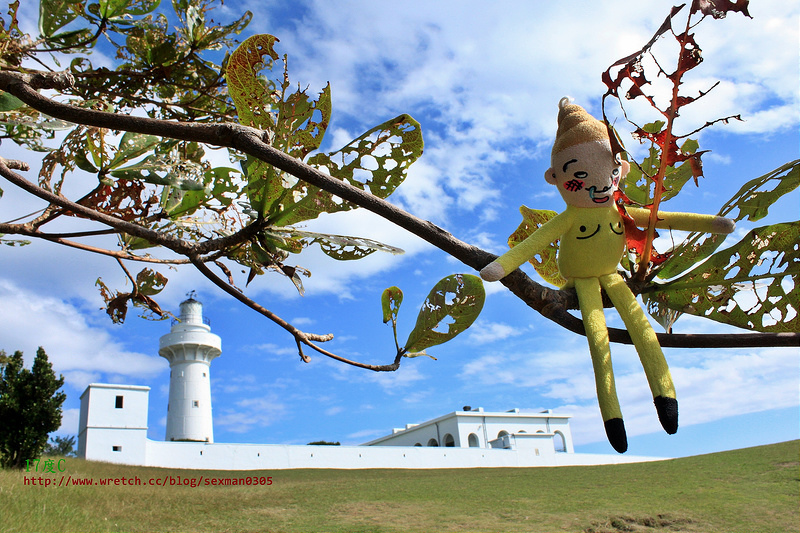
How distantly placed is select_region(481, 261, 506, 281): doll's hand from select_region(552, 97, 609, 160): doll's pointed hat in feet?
1.15

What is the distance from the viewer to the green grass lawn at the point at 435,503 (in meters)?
6.31

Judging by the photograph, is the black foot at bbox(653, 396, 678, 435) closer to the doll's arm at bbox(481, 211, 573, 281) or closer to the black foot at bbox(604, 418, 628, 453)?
the black foot at bbox(604, 418, 628, 453)

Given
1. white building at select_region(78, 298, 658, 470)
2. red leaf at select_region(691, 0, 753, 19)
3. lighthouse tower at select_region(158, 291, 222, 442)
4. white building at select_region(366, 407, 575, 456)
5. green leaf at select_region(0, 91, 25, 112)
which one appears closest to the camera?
red leaf at select_region(691, 0, 753, 19)

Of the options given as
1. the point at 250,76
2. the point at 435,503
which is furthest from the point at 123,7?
the point at 435,503

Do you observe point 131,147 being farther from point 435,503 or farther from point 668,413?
point 435,503

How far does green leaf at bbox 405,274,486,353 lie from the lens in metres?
1.09

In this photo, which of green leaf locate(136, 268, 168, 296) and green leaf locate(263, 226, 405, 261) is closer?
green leaf locate(263, 226, 405, 261)

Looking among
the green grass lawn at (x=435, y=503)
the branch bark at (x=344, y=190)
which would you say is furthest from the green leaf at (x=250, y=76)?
the green grass lawn at (x=435, y=503)

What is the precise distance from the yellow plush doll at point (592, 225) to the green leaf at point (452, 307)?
18 centimetres

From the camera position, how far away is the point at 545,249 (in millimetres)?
1155

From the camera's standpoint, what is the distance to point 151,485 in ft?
30.6

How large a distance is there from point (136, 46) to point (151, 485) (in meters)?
9.49

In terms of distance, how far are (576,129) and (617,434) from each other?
57cm

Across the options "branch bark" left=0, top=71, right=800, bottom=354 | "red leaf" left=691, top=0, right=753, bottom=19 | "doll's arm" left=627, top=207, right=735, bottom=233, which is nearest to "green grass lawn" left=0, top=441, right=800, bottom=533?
"branch bark" left=0, top=71, right=800, bottom=354
